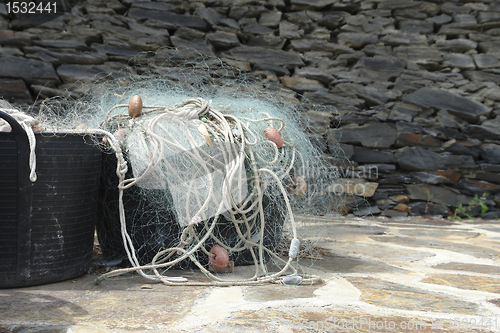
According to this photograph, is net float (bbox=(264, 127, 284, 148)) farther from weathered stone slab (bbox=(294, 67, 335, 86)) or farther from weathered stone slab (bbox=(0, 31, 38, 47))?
weathered stone slab (bbox=(0, 31, 38, 47))

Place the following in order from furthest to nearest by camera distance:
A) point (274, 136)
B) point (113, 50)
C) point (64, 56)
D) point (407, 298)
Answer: point (113, 50), point (64, 56), point (274, 136), point (407, 298)

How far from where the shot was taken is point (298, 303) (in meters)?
1.44

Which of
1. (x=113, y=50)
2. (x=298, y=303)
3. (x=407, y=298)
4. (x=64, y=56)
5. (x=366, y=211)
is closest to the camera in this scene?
(x=298, y=303)

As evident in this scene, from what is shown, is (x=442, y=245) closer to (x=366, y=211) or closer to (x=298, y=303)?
(x=366, y=211)

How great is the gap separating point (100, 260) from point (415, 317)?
1405 mm

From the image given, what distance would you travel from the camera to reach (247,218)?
72.6 inches

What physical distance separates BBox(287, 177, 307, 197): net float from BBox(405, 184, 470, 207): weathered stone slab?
2909mm

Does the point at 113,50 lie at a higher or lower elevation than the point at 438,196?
higher

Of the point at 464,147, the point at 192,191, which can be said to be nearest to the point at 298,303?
the point at 192,191

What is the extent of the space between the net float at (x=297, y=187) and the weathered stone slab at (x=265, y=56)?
2.79 metres

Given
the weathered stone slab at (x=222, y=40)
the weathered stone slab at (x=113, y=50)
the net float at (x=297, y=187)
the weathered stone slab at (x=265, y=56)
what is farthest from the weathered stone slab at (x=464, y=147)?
the weathered stone slab at (x=113, y=50)

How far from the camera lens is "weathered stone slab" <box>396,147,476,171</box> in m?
4.59

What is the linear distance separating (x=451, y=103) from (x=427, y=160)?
0.70 metres

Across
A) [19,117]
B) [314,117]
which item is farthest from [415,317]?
[314,117]
